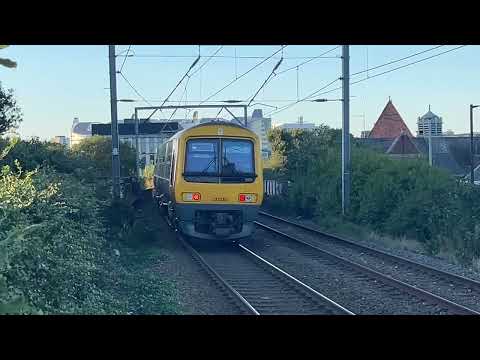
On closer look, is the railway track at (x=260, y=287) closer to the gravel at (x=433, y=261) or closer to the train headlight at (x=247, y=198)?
the train headlight at (x=247, y=198)

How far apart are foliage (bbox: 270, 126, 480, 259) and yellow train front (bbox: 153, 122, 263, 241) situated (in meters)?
4.92

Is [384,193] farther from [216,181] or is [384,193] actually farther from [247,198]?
[216,181]

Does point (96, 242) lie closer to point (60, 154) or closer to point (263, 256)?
point (263, 256)

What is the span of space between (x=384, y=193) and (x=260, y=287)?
34.3 feet

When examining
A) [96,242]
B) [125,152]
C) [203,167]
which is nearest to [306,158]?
[125,152]

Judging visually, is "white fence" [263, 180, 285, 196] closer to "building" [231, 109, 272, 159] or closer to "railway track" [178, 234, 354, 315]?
"building" [231, 109, 272, 159]

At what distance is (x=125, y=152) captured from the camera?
32.5 metres

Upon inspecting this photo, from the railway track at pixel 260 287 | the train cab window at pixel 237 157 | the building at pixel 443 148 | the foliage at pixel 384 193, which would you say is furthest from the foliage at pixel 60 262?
the building at pixel 443 148

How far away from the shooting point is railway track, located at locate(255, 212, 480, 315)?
35.2 ft

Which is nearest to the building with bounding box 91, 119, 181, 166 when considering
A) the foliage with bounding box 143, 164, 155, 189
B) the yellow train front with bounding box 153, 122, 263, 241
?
the foliage with bounding box 143, 164, 155, 189

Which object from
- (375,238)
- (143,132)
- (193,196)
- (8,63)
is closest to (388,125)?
(143,132)

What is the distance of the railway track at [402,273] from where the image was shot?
35.2 feet
